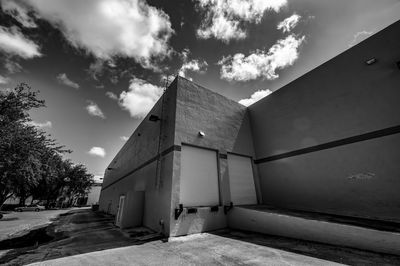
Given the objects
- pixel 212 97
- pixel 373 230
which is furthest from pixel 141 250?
pixel 212 97

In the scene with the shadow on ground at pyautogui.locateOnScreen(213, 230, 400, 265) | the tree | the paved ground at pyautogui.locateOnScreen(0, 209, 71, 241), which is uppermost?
the tree

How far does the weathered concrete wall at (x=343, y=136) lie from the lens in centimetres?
633

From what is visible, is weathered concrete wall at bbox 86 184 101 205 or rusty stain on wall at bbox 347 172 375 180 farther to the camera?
weathered concrete wall at bbox 86 184 101 205

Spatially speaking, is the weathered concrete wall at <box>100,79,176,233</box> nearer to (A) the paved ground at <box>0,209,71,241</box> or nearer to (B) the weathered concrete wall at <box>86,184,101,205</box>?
(A) the paved ground at <box>0,209,71,241</box>

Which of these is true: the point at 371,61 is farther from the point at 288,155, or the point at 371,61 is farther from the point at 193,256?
the point at 193,256

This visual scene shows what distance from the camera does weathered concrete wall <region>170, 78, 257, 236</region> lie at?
284 inches

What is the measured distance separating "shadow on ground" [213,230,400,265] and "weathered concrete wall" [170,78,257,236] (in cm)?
183

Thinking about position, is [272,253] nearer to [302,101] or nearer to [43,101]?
[302,101]

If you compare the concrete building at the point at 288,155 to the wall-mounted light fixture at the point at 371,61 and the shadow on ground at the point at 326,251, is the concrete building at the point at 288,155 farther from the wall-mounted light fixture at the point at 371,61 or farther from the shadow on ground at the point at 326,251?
the shadow on ground at the point at 326,251

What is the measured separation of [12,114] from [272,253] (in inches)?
718

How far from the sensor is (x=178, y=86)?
915 cm

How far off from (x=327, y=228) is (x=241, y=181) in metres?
4.77

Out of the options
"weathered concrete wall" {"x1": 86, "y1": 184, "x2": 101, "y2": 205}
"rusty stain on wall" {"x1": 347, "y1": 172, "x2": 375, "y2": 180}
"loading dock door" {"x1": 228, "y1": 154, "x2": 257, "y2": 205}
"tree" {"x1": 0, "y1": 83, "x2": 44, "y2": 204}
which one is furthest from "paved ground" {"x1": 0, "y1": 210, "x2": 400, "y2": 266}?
"weathered concrete wall" {"x1": 86, "y1": 184, "x2": 101, "y2": 205}

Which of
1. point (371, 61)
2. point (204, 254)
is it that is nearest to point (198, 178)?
point (204, 254)
